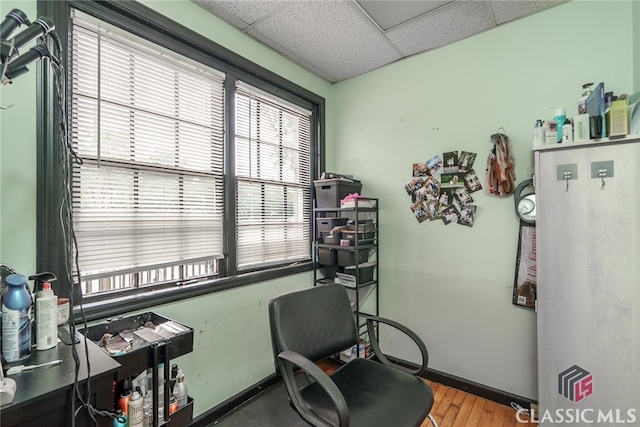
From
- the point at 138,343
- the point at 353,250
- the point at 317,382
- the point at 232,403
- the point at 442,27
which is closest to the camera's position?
the point at 317,382

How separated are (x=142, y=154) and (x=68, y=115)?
0.35 metres

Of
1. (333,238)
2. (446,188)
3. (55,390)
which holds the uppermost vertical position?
(446,188)

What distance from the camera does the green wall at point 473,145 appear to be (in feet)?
5.93

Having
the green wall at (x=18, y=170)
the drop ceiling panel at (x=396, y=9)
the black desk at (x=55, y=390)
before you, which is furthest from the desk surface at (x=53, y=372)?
the drop ceiling panel at (x=396, y=9)

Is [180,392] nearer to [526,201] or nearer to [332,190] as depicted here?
[332,190]

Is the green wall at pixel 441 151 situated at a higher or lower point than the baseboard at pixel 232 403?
higher

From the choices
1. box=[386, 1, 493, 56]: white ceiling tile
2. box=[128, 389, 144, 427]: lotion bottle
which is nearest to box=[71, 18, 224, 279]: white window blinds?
box=[128, 389, 144, 427]: lotion bottle

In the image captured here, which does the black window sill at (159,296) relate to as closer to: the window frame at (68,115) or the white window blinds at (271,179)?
the window frame at (68,115)

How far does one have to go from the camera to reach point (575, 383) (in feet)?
4.91

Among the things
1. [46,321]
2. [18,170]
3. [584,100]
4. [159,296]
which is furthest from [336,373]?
[584,100]

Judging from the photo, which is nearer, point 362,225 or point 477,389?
point 477,389

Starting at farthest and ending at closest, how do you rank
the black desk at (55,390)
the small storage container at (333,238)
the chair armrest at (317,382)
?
the small storage container at (333,238), the chair armrest at (317,382), the black desk at (55,390)

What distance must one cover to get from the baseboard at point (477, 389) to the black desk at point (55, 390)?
2.19 m

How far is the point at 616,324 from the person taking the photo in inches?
54.8
